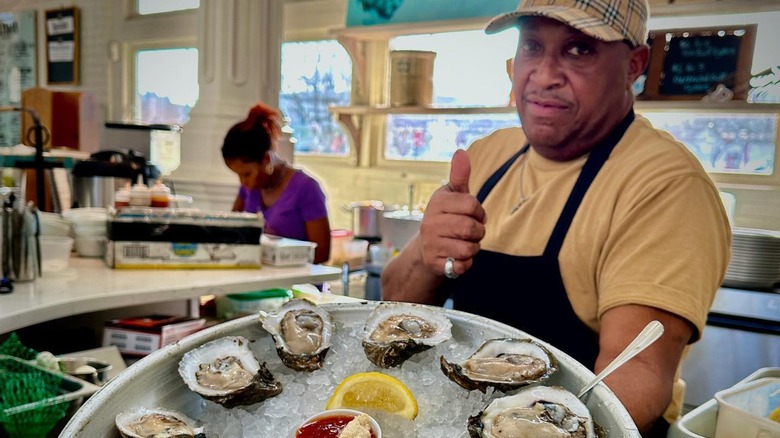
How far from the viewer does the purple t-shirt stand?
120 inches

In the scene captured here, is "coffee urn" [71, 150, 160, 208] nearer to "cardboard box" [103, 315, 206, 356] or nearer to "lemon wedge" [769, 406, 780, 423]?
"cardboard box" [103, 315, 206, 356]

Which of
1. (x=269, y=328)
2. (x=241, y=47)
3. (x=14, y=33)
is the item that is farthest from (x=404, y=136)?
(x=14, y=33)

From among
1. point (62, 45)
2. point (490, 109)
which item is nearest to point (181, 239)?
point (490, 109)

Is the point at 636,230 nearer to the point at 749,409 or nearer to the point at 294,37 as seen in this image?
the point at 749,409

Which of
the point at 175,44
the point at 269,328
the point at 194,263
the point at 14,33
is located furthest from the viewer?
the point at 14,33

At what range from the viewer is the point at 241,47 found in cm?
352

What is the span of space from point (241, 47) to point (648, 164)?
2.91m

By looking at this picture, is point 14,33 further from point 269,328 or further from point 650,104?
point 269,328

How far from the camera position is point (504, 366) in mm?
693

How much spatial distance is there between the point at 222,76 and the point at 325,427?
10.6 feet

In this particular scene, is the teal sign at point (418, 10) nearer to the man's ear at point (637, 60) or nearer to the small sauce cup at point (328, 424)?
the man's ear at point (637, 60)

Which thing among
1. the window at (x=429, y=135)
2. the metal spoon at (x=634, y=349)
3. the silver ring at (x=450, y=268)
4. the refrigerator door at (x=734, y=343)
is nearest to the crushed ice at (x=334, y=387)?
the metal spoon at (x=634, y=349)

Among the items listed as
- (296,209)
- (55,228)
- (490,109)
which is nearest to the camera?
(55,228)

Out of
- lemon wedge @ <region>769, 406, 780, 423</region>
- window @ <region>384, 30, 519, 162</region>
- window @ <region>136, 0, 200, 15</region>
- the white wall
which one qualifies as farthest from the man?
window @ <region>136, 0, 200, 15</region>
